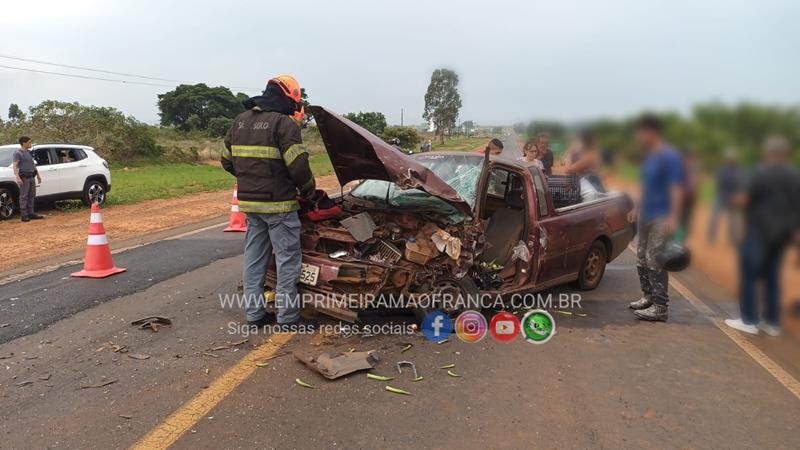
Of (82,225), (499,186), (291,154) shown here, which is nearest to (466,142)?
(291,154)

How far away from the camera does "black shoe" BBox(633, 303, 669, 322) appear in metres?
4.90

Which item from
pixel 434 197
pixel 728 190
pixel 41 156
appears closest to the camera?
pixel 728 190

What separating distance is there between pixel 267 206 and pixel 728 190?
4118mm

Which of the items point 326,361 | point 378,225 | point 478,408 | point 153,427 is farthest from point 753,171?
point 378,225

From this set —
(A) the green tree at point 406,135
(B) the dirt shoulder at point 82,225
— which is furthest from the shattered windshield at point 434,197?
(A) the green tree at point 406,135

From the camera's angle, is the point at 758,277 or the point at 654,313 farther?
the point at 654,313

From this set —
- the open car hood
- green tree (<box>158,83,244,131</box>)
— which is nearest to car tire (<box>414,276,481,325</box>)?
the open car hood

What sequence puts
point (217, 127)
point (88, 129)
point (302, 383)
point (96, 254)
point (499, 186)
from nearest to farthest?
→ point (302, 383) → point (499, 186) → point (96, 254) → point (88, 129) → point (217, 127)

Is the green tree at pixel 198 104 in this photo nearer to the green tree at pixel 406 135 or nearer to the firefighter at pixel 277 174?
the green tree at pixel 406 135

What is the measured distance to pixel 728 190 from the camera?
0.61 m

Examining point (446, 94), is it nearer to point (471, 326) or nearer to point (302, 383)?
point (302, 383)

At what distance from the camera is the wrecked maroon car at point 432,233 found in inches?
178

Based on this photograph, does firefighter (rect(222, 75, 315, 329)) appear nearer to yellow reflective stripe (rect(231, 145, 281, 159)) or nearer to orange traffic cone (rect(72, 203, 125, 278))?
yellow reflective stripe (rect(231, 145, 281, 159))

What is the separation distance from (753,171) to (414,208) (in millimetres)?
4530
